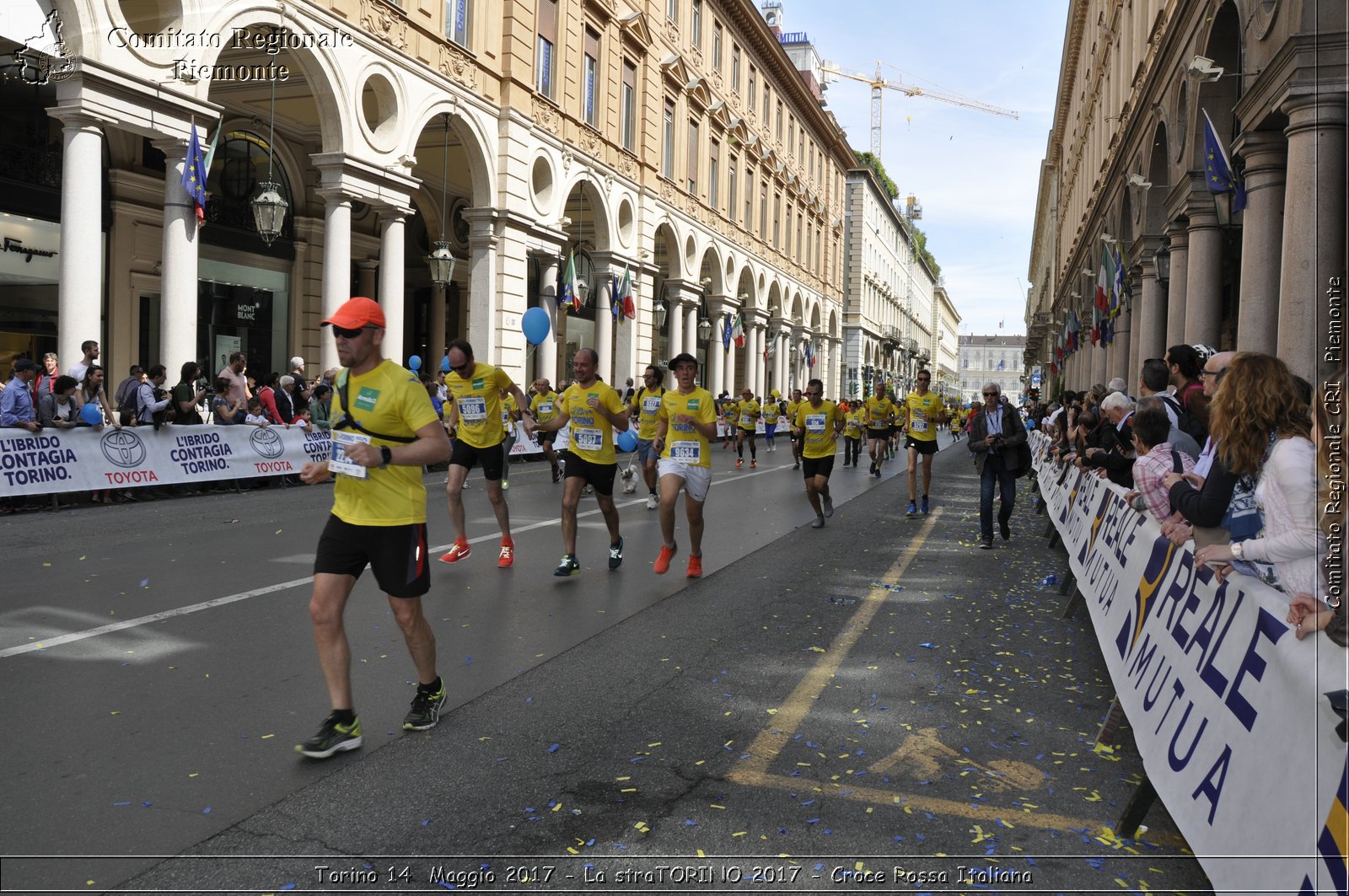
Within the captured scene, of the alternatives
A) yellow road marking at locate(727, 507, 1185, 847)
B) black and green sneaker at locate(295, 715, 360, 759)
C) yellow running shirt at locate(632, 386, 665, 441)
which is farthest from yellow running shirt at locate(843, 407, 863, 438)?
black and green sneaker at locate(295, 715, 360, 759)

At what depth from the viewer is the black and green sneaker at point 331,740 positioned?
13.7ft

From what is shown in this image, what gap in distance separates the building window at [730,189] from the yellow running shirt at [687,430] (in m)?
35.0

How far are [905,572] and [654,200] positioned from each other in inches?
1043

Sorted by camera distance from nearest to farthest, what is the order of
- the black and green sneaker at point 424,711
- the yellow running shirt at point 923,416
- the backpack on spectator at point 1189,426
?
the black and green sneaker at point 424,711 → the backpack on spectator at point 1189,426 → the yellow running shirt at point 923,416

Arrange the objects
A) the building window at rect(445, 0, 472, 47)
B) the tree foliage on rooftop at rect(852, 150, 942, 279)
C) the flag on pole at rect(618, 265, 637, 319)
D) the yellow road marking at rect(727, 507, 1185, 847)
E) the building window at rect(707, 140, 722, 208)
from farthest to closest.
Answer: the tree foliage on rooftop at rect(852, 150, 942, 279)
the building window at rect(707, 140, 722, 208)
the flag on pole at rect(618, 265, 637, 319)
the building window at rect(445, 0, 472, 47)
the yellow road marking at rect(727, 507, 1185, 847)

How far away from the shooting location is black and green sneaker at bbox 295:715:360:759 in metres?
4.17

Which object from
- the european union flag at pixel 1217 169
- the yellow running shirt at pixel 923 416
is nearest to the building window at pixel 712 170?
the yellow running shirt at pixel 923 416

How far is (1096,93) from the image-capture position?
37.4m

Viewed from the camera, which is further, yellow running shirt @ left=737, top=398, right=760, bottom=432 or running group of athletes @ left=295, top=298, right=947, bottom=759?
yellow running shirt @ left=737, top=398, right=760, bottom=432

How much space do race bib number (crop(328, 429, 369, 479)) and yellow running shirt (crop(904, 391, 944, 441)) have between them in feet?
35.9

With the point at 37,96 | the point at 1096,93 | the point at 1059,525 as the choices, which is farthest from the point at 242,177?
the point at 1096,93

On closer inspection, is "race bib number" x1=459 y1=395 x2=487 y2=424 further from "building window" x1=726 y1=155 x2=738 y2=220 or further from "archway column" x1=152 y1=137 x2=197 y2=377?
"building window" x1=726 y1=155 x2=738 y2=220

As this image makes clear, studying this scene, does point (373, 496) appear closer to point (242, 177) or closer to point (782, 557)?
point (782, 557)

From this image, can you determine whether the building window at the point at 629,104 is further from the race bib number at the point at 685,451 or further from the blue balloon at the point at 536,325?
the race bib number at the point at 685,451
